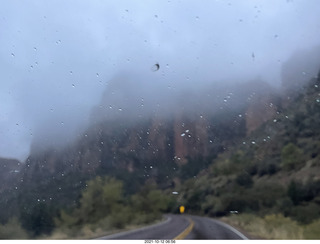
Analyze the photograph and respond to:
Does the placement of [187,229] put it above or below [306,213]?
below

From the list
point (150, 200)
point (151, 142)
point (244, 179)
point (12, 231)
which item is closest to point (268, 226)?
point (244, 179)

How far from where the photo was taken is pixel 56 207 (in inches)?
531

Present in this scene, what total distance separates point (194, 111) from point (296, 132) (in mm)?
6478

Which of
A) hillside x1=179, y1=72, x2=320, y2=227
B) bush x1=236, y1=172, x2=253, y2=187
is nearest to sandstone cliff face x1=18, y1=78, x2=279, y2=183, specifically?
hillside x1=179, y1=72, x2=320, y2=227

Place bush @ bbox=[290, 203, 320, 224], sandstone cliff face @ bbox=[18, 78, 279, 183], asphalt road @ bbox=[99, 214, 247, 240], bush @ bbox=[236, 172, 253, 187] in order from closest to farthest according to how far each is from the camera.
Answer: sandstone cliff face @ bbox=[18, 78, 279, 183] < asphalt road @ bbox=[99, 214, 247, 240] < bush @ bbox=[236, 172, 253, 187] < bush @ bbox=[290, 203, 320, 224]

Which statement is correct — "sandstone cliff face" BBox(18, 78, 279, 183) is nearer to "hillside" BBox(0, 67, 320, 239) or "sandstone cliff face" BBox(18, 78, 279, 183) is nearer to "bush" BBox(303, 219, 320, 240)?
"hillside" BBox(0, 67, 320, 239)

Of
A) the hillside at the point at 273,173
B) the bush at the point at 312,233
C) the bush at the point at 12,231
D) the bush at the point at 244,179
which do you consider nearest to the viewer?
the bush at the point at 12,231

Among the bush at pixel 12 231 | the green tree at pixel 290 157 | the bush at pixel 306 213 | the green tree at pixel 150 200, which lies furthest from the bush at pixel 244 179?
the bush at pixel 12 231

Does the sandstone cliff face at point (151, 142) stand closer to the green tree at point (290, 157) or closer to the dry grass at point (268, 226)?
the green tree at point (290, 157)

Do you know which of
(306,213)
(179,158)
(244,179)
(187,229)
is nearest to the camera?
(179,158)

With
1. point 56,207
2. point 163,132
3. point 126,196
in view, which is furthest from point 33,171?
point 163,132

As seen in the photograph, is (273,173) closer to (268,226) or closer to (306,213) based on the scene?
(268,226)

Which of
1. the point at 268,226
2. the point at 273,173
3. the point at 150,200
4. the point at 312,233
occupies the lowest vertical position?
the point at 312,233

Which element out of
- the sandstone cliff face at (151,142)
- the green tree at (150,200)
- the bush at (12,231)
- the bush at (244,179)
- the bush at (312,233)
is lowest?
the bush at (312,233)
